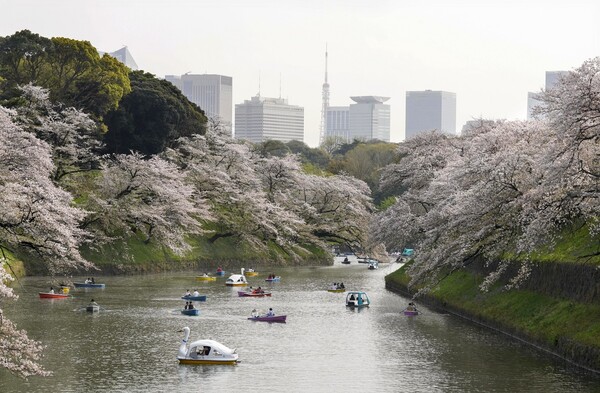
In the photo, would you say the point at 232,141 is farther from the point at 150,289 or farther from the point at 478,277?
the point at 478,277

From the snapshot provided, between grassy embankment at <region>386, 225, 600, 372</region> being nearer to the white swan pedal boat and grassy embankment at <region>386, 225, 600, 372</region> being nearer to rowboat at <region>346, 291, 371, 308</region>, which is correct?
rowboat at <region>346, 291, 371, 308</region>

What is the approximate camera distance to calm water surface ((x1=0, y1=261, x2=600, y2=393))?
40.1 m

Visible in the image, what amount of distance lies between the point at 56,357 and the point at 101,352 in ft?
8.58

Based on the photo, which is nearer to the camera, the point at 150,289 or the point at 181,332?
the point at 181,332

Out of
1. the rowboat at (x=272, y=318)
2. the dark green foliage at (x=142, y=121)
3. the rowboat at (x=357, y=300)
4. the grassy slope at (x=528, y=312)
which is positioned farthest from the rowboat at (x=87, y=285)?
the dark green foliage at (x=142, y=121)

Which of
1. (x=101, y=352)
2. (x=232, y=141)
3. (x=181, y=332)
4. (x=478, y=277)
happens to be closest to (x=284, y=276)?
(x=232, y=141)

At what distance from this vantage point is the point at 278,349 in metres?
49.3

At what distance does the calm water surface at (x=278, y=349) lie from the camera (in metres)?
40.1

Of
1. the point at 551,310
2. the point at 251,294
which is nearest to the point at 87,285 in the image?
the point at 251,294

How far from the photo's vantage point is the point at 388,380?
41.4 meters

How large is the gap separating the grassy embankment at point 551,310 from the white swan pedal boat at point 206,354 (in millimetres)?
14639

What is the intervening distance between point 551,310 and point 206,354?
16.8 metres

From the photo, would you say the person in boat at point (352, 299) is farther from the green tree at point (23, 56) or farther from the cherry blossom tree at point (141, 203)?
the green tree at point (23, 56)

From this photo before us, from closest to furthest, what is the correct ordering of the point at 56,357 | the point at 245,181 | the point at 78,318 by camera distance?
the point at 56,357 < the point at 78,318 < the point at 245,181
